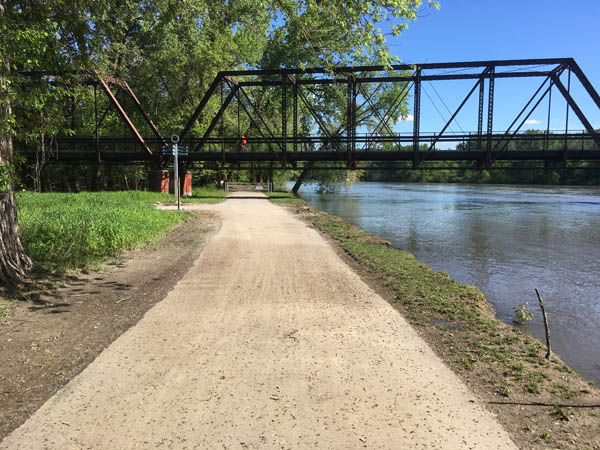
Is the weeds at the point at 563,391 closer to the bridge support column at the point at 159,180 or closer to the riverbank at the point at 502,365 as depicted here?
the riverbank at the point at 502,365

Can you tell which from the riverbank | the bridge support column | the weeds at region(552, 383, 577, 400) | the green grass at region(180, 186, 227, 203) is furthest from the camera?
the bridge support column

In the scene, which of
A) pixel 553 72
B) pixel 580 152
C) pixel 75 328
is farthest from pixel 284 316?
pixel 580 152

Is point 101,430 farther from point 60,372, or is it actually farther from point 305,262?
point 305,262

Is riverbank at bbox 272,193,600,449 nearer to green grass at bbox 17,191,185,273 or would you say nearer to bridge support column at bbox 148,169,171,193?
green grass at bbox 17,191,185,273

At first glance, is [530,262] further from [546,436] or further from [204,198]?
[204,198]

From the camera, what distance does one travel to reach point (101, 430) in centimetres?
315

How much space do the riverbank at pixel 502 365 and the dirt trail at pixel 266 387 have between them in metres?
0.20

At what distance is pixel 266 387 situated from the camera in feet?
12.3

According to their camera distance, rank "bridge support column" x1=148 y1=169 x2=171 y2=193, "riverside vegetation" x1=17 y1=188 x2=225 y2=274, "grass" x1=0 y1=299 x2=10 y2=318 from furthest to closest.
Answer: "bridge support column" x1=148 y1=169 x2=171 y2=193, "riverside vegetation" x1=17 y1=188 x2=225 y2=274, "grass" x1=0 y1=299 x2=10 y2=318

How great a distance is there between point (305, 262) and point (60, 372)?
5.57m

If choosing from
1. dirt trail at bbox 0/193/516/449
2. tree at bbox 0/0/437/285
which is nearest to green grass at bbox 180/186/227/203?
tree at bbox 0/0/437/285

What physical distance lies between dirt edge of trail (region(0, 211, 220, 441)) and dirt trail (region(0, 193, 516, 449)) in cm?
19

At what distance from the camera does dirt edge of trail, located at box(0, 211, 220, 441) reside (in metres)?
3.75

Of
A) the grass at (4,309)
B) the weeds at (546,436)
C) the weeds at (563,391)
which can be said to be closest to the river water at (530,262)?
the weeds at (563,391)
